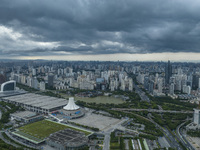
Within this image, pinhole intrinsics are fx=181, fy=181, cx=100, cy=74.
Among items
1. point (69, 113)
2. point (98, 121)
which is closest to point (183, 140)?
point (98, 121)

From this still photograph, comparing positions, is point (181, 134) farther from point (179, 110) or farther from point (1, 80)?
point (1, 80)

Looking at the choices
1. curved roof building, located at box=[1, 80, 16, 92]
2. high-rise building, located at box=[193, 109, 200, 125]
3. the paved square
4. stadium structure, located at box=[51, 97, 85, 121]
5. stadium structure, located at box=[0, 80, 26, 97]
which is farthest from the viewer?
curved roof building, located at box=[1, 80, 16, 92]

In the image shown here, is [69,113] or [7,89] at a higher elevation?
[7,89]

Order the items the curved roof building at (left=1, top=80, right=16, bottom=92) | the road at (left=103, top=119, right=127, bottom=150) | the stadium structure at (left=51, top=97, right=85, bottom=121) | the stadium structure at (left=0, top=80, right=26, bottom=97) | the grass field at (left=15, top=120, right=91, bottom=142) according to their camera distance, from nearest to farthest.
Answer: the road at (left=103, top=119, right=127, bottom=150)
the grass field at (left=15, top=120, right=91, bottom=142)
the stadium structure at (left=51, top=97, right=85, bottom=121)
the stadium structure at (left=0, top=80, right=26, bottom=97)
the curved roof building at (left=1, top=80, right=16, bottom=92)

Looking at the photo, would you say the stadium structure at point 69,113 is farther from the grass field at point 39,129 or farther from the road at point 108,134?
the road at point 108,134

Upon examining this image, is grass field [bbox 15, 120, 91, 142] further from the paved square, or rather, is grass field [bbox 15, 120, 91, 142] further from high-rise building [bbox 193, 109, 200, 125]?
high-rise building [bbox 193, 109, 200, 125]

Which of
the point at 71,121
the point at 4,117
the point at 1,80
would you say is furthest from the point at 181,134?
the point at 1,80

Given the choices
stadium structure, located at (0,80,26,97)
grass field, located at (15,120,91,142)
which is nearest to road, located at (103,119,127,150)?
grass field, located at (15,120,91,142)

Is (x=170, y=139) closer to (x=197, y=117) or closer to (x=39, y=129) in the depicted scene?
(x=197, y=117)
